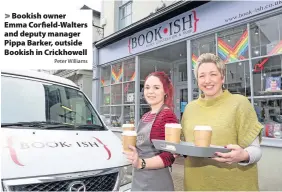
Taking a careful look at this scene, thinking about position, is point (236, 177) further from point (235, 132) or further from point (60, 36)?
point (60, 36)

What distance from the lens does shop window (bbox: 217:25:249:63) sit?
5449 millimetres

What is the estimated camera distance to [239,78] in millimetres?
5535

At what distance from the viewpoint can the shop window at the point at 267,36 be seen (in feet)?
16.2

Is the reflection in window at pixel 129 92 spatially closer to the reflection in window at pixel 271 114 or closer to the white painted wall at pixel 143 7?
the white painted wall at pixel 143 7

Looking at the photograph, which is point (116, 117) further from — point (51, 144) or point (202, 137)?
point (202, 137)

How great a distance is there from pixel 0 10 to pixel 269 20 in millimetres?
4969

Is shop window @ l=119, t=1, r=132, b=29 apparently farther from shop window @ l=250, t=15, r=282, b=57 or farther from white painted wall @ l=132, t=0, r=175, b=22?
shop window @ l=250, t=15, r=282, b=57

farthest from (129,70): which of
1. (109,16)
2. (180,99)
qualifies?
(109,16)

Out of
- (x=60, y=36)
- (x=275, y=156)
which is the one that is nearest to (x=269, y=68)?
(x=275, y=156)

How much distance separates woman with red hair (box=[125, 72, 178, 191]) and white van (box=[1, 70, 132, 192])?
0.46m

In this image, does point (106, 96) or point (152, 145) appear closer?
point (152, 145)

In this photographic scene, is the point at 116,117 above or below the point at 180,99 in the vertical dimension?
below

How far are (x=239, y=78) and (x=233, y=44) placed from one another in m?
0.83

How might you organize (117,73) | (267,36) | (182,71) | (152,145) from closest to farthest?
(152,145) < (267,36) < (182,71) < (117,73)
